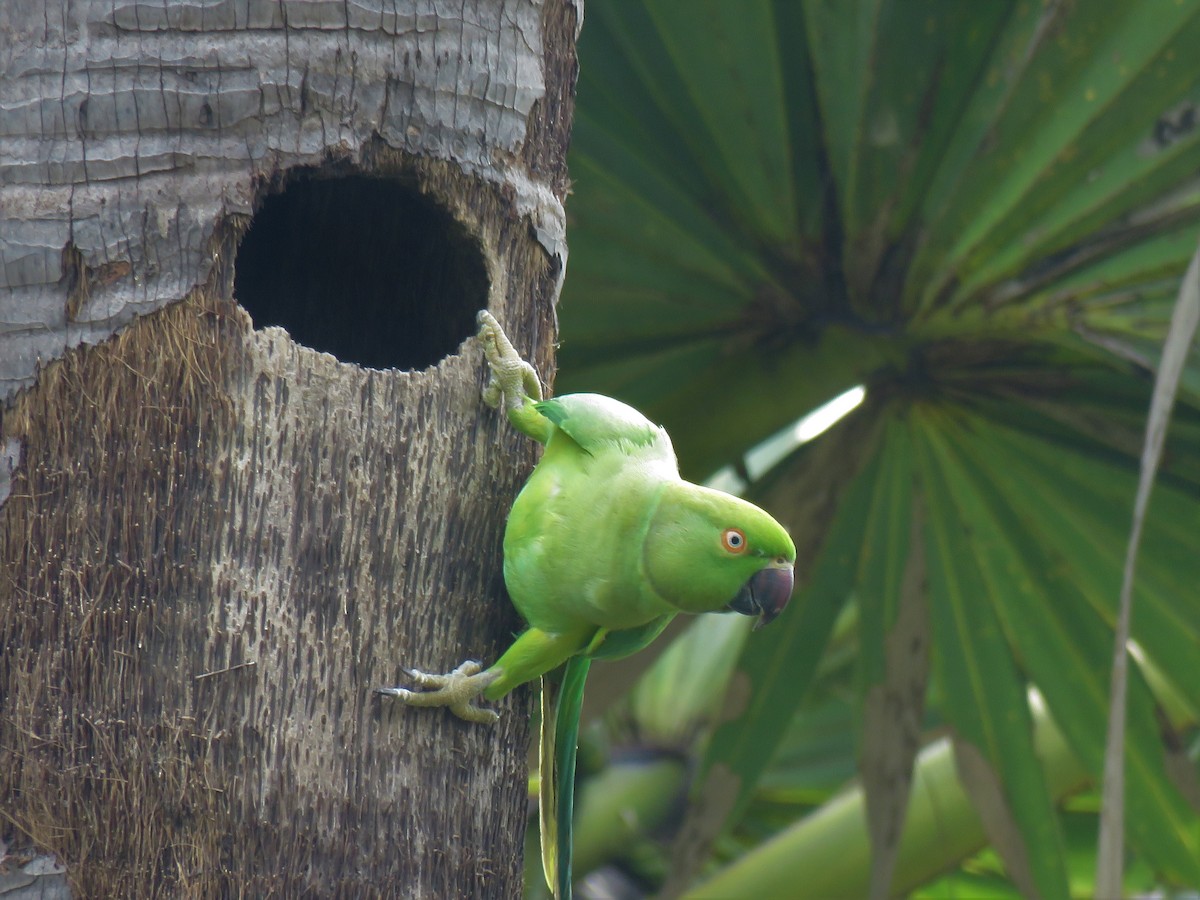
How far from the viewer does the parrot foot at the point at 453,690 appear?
1.80 metres

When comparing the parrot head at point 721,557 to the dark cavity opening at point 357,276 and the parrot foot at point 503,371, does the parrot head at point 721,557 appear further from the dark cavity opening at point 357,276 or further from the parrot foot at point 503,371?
the dark cavity opening at point 357,276

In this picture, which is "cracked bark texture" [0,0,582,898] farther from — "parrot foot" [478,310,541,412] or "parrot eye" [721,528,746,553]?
"parrot eye" [721,528,746,553]

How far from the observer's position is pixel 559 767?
2.13 metres

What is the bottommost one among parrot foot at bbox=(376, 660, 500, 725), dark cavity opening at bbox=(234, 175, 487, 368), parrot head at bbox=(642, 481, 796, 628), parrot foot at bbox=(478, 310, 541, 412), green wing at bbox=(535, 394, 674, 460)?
parrot foot at bbox=(376, 660, 500, 725)

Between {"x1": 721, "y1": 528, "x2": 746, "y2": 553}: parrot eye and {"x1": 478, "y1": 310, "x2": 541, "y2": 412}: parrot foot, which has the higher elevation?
{"x1": 478, "y1": 310, "x2": 541, "y2": 412}: parrot foot

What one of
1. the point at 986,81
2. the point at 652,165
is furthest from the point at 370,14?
the point at 986,81

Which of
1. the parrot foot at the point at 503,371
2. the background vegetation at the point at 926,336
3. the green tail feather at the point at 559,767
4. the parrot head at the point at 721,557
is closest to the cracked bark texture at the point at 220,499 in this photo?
the parrot foot at the point at 503,371

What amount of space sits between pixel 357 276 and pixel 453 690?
3.35 feet

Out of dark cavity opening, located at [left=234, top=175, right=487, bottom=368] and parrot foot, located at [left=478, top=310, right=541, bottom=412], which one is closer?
parrot foot, located at [left=478, top=310, right=541, bottom=412]

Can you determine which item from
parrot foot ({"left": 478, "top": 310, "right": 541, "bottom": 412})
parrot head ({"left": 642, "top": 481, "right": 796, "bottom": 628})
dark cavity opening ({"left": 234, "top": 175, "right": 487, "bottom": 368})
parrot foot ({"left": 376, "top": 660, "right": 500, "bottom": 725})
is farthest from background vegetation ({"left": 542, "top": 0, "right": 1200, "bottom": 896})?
parrot foot ({"left": 376, "top": 660, "right": 500, "bottom": 725})

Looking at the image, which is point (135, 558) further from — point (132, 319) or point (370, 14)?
point (370, 14)

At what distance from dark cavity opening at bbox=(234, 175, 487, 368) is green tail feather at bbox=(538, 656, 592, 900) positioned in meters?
0.65

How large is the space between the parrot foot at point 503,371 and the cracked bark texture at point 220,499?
0.08 feet

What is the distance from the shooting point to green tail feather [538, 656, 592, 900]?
2.10 meters
